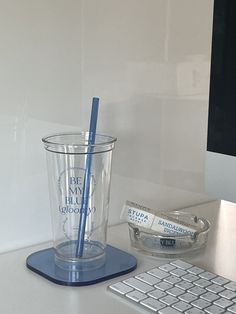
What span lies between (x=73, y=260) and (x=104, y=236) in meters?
0.07

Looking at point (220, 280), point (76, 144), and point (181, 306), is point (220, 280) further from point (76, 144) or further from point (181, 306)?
point (76, 144)

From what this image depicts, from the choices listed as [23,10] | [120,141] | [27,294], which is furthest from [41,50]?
[27,294]

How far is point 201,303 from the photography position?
0.71m

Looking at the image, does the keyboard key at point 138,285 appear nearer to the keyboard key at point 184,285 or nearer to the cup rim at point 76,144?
the keyboard key at point 184,285

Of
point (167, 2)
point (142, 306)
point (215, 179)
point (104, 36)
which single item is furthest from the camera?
point (167, 2)

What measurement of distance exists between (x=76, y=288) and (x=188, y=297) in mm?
152

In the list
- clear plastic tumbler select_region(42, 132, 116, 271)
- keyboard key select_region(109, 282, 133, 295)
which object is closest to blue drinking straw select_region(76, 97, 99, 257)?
clear plastic tumbler select_region(42, 132, 116, 271)

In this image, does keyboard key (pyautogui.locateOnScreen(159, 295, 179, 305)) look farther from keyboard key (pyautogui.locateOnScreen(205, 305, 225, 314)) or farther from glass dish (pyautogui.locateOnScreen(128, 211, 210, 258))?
glass dish (pyautogui.locateOnScreen(128, 211, 210, 258))

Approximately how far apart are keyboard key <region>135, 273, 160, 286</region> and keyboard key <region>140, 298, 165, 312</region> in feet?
0.17

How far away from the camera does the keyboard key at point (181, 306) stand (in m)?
0.69

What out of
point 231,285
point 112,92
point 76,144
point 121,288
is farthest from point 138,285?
point 112,92

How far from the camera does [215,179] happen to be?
832 millimetres

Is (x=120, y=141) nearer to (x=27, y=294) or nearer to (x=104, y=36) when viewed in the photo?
(x=104, y=36)

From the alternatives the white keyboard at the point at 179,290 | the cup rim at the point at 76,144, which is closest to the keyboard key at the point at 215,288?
the white keyboard at the point at 179,290
